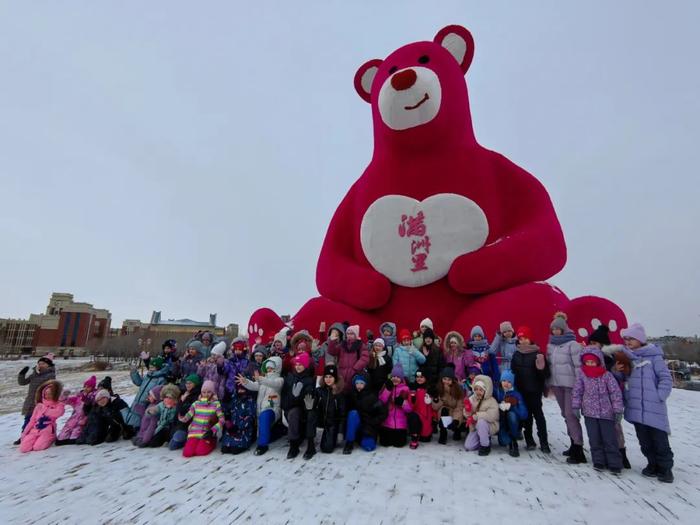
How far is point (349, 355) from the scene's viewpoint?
14.4 feet

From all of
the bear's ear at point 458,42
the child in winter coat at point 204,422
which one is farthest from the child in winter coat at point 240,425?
the bear's ear at point 458,42

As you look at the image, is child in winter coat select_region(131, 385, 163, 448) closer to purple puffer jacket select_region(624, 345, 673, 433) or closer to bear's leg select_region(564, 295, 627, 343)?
purple puffer jacket select_region(624, 345, 673, 433)

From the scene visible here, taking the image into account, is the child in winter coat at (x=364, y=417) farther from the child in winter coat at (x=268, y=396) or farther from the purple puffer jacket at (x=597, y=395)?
the purple puffer jacket at (x=597, y=395)

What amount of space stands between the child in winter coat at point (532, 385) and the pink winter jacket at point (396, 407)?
3.84 feet

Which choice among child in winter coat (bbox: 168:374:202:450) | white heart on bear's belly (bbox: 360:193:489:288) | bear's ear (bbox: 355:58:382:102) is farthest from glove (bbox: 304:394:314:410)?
bear's ear (bbox: 355:58:382:102)

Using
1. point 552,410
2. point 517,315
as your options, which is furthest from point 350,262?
point 552,410

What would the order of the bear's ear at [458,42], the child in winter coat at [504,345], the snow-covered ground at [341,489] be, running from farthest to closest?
1. the bear's ear at [458,42]
2. the child in winter coat at [504,345]
3. the snow-covered ground at [341,489]

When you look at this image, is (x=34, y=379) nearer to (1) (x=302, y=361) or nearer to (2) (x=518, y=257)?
(1) (x=302, y=361)

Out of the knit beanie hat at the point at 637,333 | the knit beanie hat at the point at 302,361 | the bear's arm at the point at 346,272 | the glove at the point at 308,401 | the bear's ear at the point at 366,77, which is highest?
the bear's ear at the point at 366,77

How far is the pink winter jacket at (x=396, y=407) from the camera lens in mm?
3887

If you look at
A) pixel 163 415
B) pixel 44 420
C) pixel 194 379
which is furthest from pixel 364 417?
pixel 44 420

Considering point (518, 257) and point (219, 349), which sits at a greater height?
point (518, 257)

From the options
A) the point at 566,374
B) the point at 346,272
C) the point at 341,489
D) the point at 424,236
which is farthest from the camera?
the point at 346,272

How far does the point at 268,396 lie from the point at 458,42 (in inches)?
286
